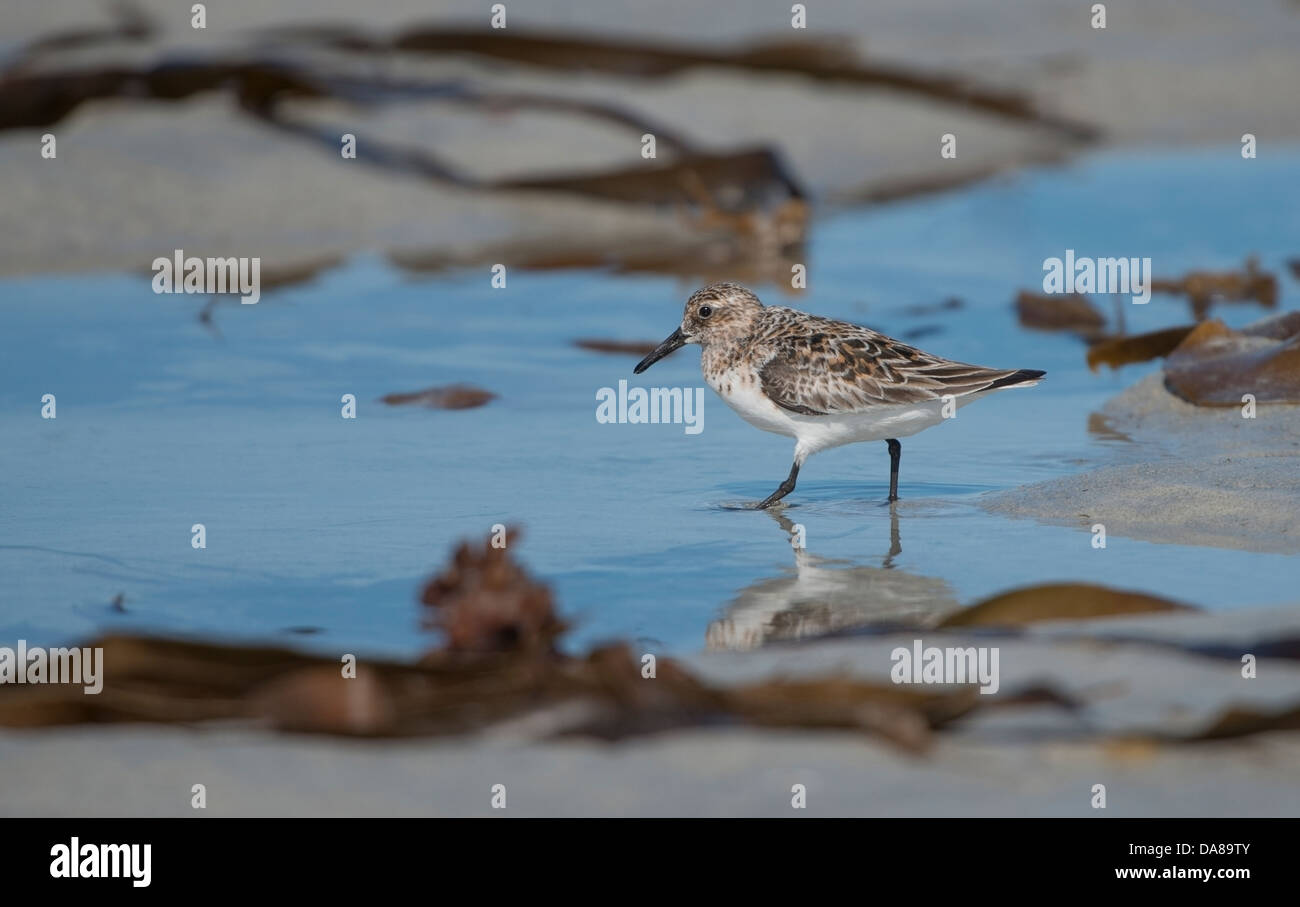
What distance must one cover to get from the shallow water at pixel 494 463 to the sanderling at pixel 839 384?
242 millimetres

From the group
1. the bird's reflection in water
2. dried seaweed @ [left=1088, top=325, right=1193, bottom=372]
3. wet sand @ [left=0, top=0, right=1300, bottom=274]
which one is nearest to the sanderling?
the bird's reflection in water

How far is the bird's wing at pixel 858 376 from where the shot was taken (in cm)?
607

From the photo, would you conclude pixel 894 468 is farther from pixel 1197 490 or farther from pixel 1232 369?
pixel 1232 369

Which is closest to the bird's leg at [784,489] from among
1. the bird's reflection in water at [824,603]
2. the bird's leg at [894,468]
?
the bird's leg at [894,468]

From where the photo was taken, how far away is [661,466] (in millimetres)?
6484

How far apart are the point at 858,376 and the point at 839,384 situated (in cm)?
8

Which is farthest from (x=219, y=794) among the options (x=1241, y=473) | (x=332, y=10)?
(x=332, y=10)

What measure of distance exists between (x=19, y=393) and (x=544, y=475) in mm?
2574

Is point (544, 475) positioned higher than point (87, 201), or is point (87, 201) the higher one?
point (87, 201)

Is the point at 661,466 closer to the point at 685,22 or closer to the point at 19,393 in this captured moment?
the point at 19,393

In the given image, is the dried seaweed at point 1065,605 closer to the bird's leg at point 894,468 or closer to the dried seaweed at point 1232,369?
the bird's leg at point 894,468

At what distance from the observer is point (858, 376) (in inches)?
241

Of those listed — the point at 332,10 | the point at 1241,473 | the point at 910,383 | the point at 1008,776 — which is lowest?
the point at 1008,776

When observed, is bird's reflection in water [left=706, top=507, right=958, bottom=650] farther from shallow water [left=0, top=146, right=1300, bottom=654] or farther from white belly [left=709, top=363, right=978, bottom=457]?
white belly [left=709, top=363, right=978, bottom=457]
